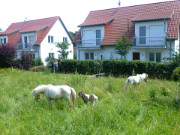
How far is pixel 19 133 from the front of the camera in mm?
4844

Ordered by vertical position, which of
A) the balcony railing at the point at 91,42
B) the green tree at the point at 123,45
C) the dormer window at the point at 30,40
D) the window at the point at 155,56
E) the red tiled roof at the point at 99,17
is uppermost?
the red tiled roof at the point at 99,17

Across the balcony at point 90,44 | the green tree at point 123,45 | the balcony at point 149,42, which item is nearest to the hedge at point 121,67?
the green tree at point 123,45

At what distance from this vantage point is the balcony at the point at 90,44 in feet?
90.0

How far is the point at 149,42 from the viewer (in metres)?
23.4

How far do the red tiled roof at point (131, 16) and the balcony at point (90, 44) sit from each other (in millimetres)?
1099

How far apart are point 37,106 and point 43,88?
25.0 inches

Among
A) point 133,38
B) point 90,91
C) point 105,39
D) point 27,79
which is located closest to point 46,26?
point 105,39

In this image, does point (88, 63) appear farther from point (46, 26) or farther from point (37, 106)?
point (46, 26)

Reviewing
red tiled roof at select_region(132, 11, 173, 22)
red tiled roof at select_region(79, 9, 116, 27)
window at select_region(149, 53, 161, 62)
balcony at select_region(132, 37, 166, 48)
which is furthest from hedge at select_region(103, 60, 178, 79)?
red tiled roof at select_region(79, 9, 116, 27)

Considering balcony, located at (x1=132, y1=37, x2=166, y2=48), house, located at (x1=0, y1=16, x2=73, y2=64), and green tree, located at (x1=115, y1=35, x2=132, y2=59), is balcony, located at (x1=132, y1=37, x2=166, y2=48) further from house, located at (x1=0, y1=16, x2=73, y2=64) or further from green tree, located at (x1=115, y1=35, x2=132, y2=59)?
house, located at (x1=0, y1=16, x2=73, y2=64)

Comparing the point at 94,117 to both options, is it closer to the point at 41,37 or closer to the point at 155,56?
the point at 155,56

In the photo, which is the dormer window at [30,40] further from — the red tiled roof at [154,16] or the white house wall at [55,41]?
the red tiled roof at [154,16]

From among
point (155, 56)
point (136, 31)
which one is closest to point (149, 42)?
point (155, 56)

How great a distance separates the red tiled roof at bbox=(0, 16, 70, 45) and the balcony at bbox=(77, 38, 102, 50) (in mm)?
8021
